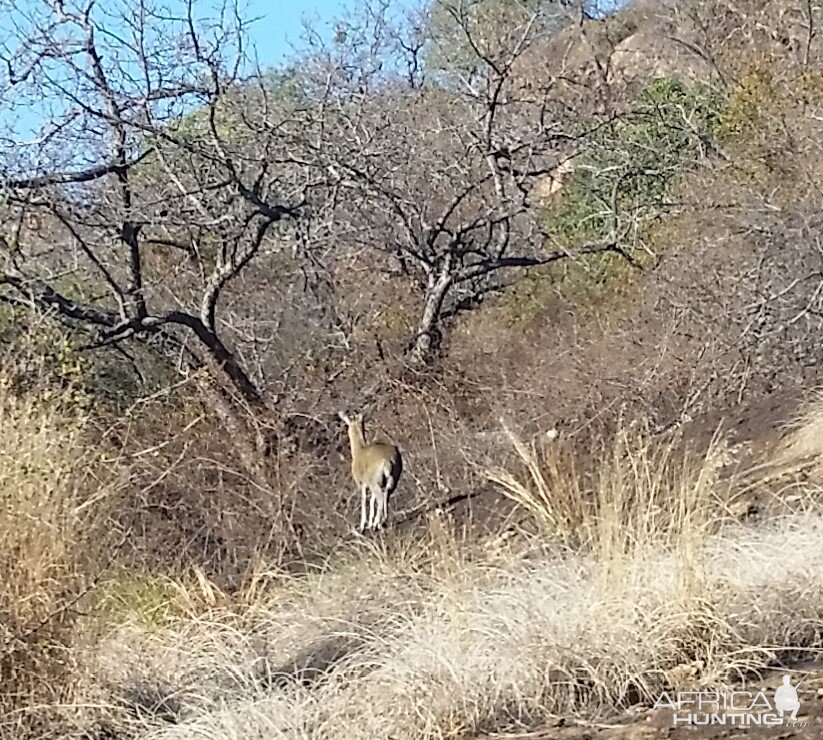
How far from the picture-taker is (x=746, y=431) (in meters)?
9.27

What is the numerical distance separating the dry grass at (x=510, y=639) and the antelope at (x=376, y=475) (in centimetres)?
248

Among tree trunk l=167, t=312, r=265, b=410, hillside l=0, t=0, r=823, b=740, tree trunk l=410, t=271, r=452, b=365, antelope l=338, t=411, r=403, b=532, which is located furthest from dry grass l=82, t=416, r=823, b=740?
tree trunk l=410, t=271, r=452, b=365

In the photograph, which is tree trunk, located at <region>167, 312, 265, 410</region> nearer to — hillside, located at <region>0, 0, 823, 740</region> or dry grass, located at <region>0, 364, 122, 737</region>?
hillside, located at <region>0, 0, 823, 740</region>

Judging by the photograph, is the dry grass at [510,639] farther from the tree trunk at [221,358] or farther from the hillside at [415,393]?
the tree trunk at [221,358]

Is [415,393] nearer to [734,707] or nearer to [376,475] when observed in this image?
[376,475]

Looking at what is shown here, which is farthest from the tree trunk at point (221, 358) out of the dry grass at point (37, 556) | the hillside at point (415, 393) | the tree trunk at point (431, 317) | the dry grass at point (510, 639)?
the dry grass at point (37, 556)

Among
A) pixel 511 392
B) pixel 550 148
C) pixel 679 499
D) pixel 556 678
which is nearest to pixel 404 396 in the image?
pixel 511 392

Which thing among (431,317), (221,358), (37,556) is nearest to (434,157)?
(431,317)

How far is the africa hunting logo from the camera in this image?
13.0ft

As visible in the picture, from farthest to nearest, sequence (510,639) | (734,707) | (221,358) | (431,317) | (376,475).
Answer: (431,317), (221,358), (376,475), (510,639), (734,707)

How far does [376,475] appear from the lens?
8.99m

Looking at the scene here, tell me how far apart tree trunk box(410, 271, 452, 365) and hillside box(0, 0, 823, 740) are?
2.2 inches

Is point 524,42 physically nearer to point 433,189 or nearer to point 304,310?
point 433,189

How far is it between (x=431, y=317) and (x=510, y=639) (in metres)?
9.21
